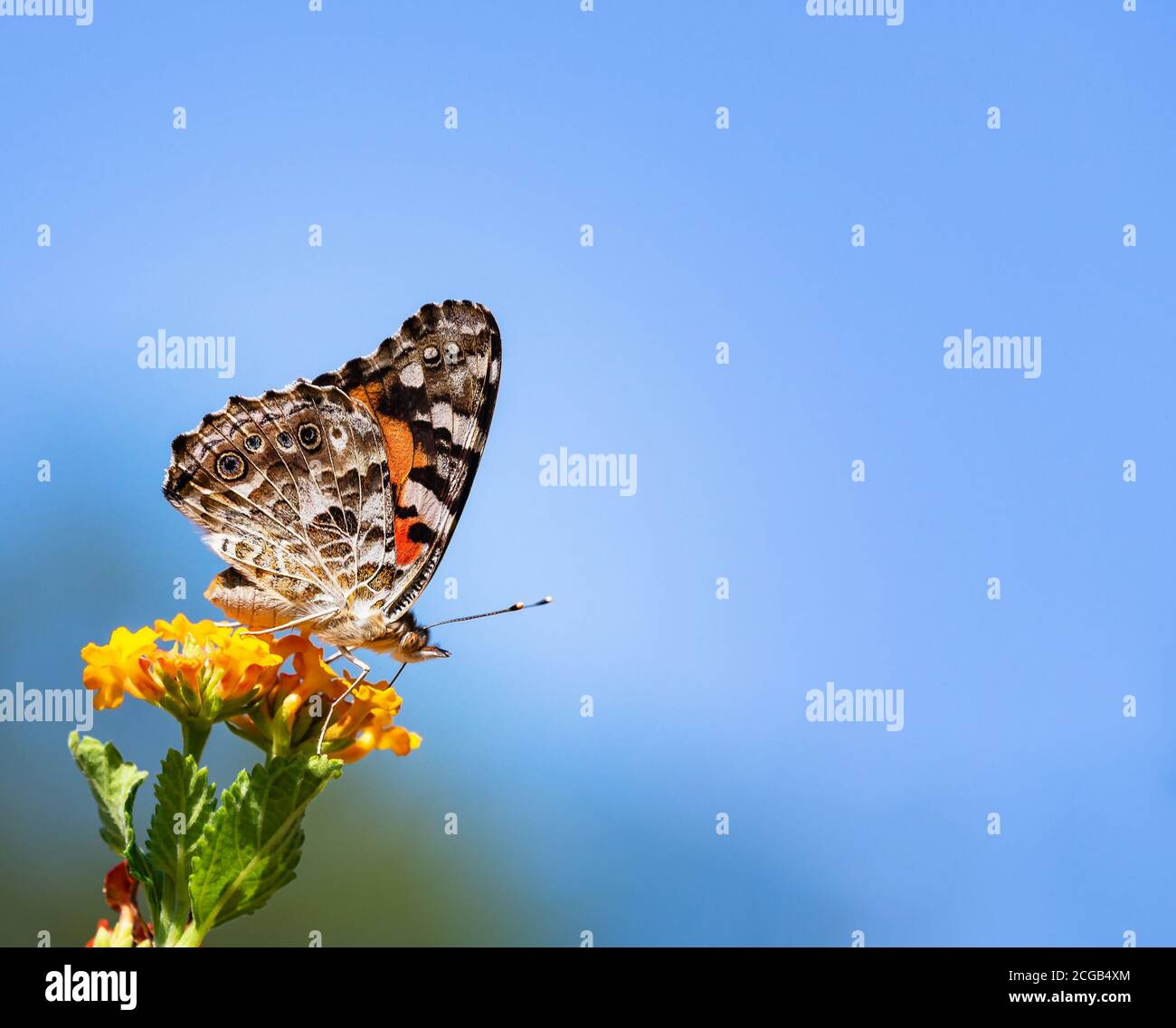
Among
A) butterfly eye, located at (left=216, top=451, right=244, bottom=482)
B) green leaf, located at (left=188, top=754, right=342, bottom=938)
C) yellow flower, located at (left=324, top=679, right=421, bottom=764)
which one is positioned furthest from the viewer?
butterfly eye, located at (left=216, top=451, right=244, bottom=482)

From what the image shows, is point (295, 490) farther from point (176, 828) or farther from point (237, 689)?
point (176, 828)

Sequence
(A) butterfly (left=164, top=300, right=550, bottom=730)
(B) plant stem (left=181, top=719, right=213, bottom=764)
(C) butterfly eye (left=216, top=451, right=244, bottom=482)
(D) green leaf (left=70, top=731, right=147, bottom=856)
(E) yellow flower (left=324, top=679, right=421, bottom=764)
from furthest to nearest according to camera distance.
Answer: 1. (C) butterfly eye (left=216, top=451, right=244, bottom=482)
2. (A) butterfly (left=164, top=300, right=550, bottom=730)
3. (E) yellow flower (left=324, top=679, right=421, bottom=764)
4. (B) plant stem (left=181, top=719, right=213, bottom=764)
5. (D) green leaf (left=70, top=731, right=147, bottom=856)

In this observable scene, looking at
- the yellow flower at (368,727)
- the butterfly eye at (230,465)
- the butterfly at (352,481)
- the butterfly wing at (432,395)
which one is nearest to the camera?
the yellow flower at (368,727)

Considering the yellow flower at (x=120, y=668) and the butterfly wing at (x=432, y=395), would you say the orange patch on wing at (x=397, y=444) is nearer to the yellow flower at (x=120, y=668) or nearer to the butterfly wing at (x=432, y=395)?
the butterfly wing at (x=432, y=395)

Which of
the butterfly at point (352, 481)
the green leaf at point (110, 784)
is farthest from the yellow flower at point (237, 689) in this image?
the butterfly at point (352, 481)

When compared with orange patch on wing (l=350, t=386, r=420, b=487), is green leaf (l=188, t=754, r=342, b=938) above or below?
below

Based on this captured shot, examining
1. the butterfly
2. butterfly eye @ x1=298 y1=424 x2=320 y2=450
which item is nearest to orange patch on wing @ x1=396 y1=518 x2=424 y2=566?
the butterfly

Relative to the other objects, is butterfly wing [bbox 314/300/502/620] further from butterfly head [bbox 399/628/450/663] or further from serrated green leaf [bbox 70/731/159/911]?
serrated green leaf [bbox 70/731/159/911]
